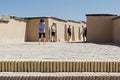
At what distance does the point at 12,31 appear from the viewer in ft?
61.1

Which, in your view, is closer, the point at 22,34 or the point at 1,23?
the point at 1,23

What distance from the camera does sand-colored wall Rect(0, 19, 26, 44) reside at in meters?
16.9

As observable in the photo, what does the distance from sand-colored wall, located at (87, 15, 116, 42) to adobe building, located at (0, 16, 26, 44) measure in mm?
4479

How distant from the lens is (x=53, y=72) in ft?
21.1

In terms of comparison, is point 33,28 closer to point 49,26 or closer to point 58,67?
point 49,26

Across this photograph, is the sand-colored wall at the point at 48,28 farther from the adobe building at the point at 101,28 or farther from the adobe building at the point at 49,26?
the adobe building at the point at 101,28

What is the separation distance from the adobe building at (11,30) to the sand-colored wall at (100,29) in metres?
4.48

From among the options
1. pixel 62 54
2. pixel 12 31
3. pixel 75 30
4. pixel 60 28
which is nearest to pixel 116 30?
pixel 12 31

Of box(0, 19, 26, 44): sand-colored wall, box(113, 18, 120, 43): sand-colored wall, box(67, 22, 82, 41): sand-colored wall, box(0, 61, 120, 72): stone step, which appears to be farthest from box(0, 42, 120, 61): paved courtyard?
box(67, 22, 82, 41): sand-colored wall

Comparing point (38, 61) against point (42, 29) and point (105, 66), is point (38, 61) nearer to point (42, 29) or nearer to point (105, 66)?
point (105, 66)

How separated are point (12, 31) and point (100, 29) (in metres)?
5.48

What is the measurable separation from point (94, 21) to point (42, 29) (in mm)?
3483

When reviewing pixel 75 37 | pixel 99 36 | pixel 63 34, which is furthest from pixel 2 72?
pixel 75 37

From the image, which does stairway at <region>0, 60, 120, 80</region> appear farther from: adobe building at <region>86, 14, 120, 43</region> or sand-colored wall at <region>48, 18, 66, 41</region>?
sand-colored wall at <region>48, 18, 66, 41</region>
